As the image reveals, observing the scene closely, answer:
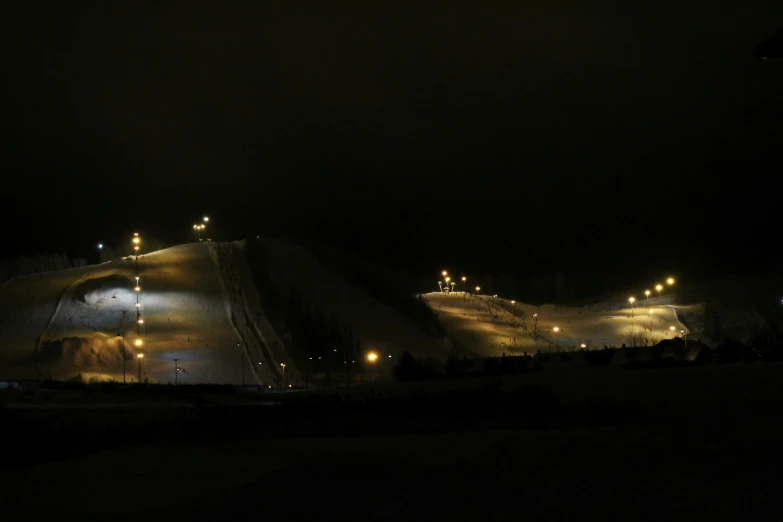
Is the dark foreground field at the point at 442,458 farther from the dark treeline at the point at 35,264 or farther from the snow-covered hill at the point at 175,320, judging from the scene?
the dark treeline at the point at 35,264

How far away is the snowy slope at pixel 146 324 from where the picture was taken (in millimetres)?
37125

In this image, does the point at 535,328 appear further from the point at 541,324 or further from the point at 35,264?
the point at 35,264

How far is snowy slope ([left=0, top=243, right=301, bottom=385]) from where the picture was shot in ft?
122

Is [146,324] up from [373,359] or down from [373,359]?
up

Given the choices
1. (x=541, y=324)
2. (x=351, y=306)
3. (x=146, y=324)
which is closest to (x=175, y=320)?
(x=146, y=324)

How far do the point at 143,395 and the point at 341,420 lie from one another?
45.3 ft

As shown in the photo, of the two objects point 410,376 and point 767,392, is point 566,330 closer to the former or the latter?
point 410,376

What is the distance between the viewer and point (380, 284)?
61.6 m

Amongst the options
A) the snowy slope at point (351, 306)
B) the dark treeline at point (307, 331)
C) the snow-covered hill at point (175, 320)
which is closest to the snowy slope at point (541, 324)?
the snowy slope at point (351, 306)

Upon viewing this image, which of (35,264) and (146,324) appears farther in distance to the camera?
(35,264)

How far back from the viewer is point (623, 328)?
191 ft

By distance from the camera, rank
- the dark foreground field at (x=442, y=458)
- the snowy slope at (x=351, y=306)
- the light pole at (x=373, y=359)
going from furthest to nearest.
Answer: the snowy slope at (x=351, y=306)
the light pole at (x=373, y=359)
the dark foreground field at (x=442, y=458)

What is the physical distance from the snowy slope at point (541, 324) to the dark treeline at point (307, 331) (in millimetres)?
9069

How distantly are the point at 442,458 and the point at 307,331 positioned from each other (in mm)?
37789
